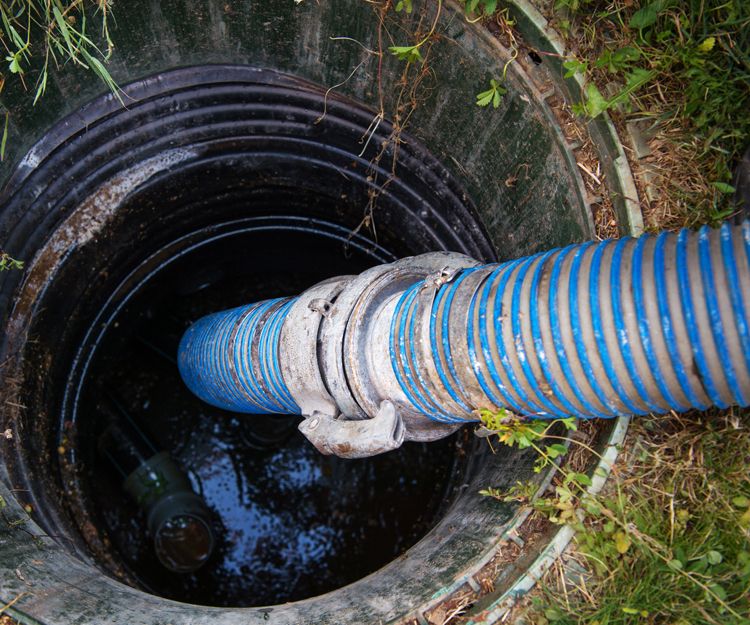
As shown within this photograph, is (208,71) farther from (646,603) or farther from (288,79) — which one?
(646,603)

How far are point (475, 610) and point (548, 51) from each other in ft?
6.50

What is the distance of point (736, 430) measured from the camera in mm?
1910

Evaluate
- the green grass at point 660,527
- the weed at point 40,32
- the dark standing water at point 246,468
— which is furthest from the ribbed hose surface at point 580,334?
the dark standing water at point 246,468

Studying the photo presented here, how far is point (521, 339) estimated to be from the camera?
5.23 feet

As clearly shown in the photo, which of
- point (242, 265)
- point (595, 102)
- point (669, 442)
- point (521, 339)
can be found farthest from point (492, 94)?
point (242, 265)

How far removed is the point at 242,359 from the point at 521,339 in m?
1.53

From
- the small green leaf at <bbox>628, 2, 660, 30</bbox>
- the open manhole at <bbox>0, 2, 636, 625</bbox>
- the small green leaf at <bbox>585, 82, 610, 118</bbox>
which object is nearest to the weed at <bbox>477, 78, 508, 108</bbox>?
the open manhole at <bbox>0, 2, 636, 625</bbox>

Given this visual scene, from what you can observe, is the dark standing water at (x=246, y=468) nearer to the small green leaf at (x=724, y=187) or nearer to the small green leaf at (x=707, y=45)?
the small green leaf at (x=724, y=187)

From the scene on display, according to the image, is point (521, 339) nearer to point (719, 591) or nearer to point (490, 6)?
point (719, 591)

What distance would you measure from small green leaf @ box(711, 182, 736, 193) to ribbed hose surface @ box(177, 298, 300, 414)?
1644mm

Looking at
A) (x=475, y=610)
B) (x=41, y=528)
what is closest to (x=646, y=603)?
(x=475, y=610)

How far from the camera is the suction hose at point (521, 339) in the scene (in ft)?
4.49

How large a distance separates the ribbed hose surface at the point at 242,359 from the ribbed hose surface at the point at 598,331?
869 millimetres

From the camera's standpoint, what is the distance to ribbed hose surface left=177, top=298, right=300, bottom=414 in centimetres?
259
